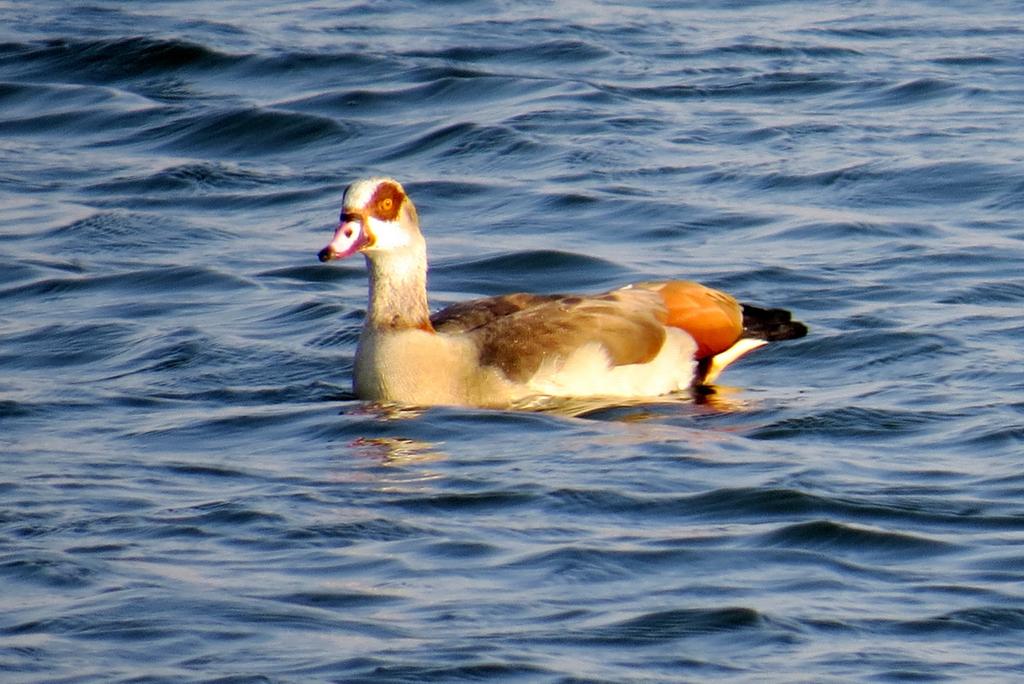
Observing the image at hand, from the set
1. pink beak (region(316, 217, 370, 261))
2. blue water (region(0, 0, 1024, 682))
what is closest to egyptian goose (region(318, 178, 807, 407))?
pink beak (region(316, 217, 370, 261))

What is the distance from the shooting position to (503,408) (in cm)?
1141

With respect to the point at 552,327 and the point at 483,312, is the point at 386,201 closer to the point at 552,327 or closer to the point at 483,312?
the point at 483,312

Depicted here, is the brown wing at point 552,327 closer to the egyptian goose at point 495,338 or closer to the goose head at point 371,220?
the egyptian goose at point 495,338

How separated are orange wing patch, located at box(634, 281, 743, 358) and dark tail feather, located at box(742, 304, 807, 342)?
0.20 ft

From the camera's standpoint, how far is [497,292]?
1455 cm

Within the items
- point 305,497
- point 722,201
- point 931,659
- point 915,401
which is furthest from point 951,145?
point 931,659

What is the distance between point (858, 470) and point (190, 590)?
337cm

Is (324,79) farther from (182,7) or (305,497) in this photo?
(305,497)

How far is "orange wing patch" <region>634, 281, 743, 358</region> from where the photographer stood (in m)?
12.0

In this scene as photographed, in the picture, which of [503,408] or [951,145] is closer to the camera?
[503,408]

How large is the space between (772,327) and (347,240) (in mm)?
2484

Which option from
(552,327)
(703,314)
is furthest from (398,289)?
(703,314)

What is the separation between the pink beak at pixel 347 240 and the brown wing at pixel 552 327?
695mm

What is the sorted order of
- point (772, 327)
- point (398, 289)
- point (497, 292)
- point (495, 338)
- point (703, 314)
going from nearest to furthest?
point (495, 338) → point (398, 289) → point (703, 314) → point (772, 327) → point (497, 292)
